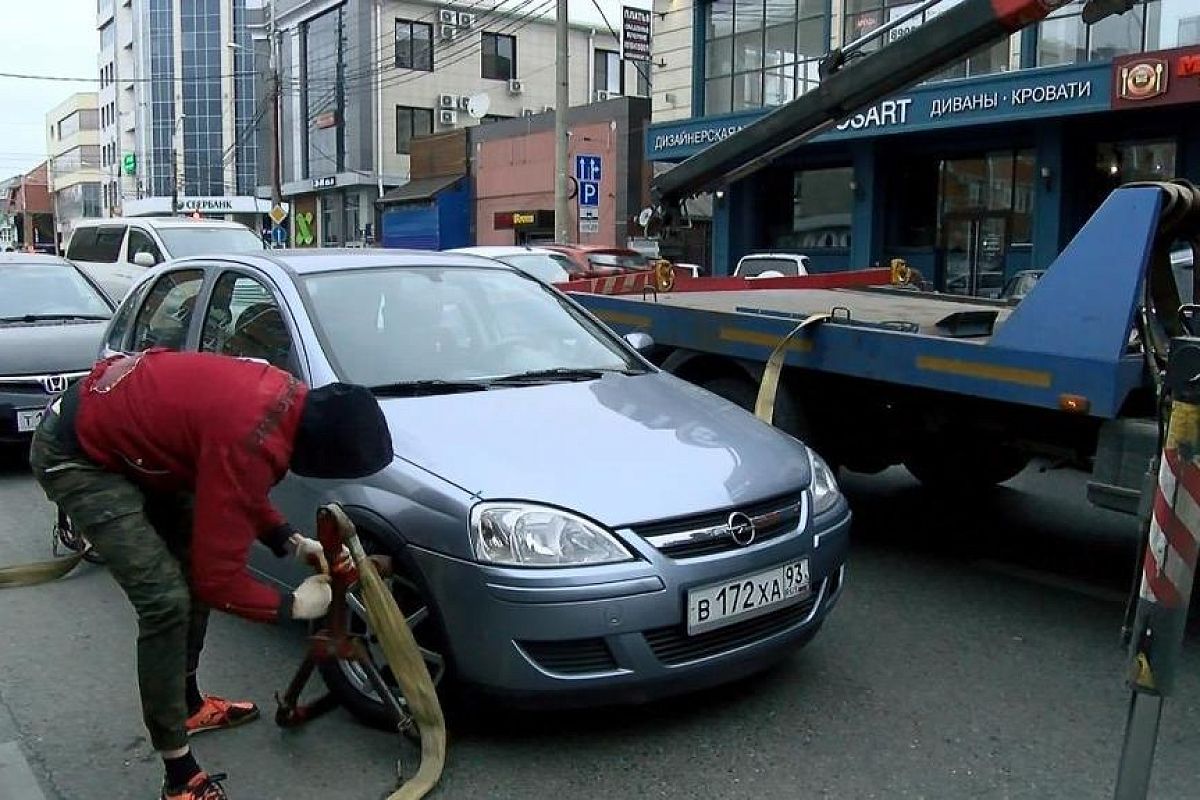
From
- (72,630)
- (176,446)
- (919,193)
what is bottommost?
(72,630)

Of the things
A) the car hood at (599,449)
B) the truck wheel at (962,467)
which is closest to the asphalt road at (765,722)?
the car hood at (599,449)

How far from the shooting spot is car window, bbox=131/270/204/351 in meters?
5.21

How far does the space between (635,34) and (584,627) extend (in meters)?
29.1

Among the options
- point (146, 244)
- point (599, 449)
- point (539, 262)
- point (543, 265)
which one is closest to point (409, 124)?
point (146, 244)

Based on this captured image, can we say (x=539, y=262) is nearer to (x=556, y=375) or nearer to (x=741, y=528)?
(x=556, y=375)

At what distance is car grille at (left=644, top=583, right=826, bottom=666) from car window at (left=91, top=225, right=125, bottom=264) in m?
13.6

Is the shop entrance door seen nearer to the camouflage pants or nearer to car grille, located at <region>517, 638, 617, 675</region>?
car grille, located at <region>517, 638, 617, 675</region>

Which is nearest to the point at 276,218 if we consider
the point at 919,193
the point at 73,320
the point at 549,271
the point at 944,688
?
the point at 919,193

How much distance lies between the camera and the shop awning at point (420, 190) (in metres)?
37.5

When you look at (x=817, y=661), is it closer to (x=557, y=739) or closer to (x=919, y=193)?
(x=557, y=739)

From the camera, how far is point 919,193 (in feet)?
70.3

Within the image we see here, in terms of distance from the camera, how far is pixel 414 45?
46.9 meters

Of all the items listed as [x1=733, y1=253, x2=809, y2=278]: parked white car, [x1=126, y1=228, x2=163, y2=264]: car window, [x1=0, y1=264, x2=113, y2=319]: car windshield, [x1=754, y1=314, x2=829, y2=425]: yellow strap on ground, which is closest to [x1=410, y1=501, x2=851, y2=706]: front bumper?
[x1=754, y1=314, x2=829, y2=425]: yellow strap on ground

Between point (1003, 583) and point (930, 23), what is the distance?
3.05 meters
